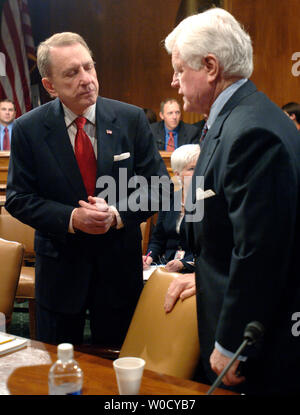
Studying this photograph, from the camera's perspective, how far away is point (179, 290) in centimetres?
174

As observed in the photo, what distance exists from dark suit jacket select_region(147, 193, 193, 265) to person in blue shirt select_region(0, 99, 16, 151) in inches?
151

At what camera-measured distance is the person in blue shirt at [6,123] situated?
21.9 ft

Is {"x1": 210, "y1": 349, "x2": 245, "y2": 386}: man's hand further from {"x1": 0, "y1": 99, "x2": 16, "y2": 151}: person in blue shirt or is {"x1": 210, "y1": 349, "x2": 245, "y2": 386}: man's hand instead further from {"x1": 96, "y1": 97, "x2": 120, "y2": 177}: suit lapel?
{"x1": 0, "y1": 99, "x2": 16, "y2": 151}: person in blue shirt

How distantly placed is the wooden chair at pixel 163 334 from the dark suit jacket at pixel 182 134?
4.71 m

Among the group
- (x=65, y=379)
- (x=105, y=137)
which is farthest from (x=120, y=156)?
(x=65, y=379)

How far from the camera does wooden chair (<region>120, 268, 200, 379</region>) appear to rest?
165 cm

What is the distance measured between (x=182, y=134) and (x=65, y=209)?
15.5ft

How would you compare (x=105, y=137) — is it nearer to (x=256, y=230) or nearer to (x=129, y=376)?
(x=256, y=230)

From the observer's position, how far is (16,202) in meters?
2.06

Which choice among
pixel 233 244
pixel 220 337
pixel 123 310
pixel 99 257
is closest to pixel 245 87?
pixel 233 244

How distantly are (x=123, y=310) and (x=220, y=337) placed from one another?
2.91 feet

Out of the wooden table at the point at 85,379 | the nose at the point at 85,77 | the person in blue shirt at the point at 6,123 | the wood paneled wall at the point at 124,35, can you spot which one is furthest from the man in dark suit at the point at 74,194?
the wood paneled wall at the point at 124,35

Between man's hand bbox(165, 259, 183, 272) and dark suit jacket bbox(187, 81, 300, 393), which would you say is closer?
dark suit jacket bbox(187, 81, 300, 393)

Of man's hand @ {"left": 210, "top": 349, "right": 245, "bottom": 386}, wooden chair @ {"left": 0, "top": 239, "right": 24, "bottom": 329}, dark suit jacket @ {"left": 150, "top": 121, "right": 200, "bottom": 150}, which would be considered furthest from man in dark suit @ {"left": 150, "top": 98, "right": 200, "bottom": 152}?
man's hand @ {"left": 210, "top": 349, "right": 245, "bottom": 386}
